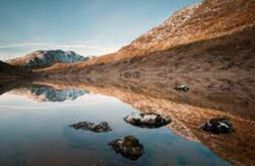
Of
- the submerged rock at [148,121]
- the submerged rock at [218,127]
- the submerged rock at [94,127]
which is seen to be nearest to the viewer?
the submerged rock at [218,127]

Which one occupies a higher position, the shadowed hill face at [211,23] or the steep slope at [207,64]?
the shadowed hill face at [211,23]

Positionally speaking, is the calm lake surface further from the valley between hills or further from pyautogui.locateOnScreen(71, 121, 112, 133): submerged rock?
the valley between hills

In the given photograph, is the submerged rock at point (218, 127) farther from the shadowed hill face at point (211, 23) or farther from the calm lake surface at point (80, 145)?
the shadowed hill face at point (211, 23)

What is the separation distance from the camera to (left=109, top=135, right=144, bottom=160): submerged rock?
66.6 ft

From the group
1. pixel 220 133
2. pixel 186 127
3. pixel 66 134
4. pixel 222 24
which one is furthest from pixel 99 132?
pixel 222 24

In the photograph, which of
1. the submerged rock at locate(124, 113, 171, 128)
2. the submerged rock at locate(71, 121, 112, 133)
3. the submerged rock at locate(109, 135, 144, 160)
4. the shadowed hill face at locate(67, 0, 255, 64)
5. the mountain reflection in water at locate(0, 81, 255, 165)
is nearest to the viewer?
the mountain reflection in water at locate(0, 81, 255, 165)

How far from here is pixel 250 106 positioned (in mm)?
37500

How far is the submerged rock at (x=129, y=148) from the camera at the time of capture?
20.3 m

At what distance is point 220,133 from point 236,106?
44.1 ft

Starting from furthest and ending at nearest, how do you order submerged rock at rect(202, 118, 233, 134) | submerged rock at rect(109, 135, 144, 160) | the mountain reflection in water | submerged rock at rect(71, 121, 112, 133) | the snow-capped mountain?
the snow-capped mountain → submerged rock at rect(71, 121, 112, 133) → submerged rock at rect(202, 118, 233, 134) → submerged rock at rect(109, 135, 144, 160) → the mountain reflection in water

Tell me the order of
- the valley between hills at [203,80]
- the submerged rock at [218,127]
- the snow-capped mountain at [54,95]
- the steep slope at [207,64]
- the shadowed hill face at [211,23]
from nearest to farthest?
1. the submerged rock at [218,127]
2. the valley between hills at [203,80]
3. the steep slope at [207,64]
4. the snow-capped mountain at [54,95]
5. the shadowed hill face at [211,23]

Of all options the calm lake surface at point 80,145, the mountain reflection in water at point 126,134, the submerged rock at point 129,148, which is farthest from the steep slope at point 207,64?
the submerged rock at point 129,148

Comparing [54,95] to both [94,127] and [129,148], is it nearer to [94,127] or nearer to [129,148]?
[94,127]

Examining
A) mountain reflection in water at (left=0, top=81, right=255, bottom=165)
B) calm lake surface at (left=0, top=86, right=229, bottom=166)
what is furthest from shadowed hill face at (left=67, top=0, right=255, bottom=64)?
calm lake surface at (left=0, top=86, right=229, bottom=166)
